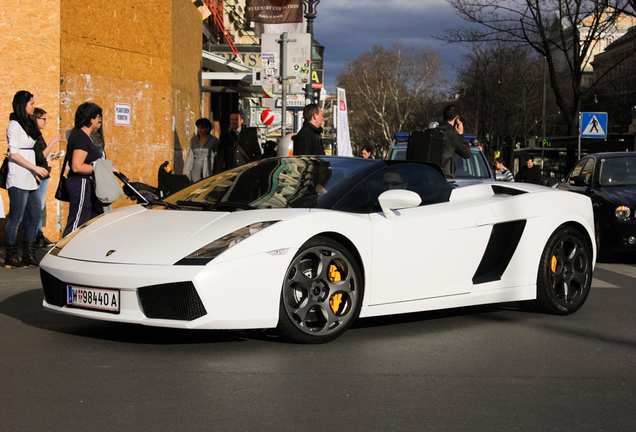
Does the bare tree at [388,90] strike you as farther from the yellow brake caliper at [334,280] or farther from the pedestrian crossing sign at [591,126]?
the yellow brake caliper at [334,280]

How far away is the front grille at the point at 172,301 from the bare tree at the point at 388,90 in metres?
62.6

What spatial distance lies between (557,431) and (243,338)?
2.38 m

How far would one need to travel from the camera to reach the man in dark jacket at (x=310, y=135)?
30.6ft

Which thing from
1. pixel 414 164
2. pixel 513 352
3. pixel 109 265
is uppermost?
pixel 414 164

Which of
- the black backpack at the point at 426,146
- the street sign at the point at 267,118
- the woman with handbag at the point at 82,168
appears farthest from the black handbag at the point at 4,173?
the street sign at the point at 267,118

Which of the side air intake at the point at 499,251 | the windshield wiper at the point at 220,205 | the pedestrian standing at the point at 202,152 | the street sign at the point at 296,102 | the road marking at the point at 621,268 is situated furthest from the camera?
the street sign at the point at 296,102

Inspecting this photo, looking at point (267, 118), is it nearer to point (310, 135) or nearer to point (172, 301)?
point (310, 135)

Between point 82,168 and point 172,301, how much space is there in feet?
12.3

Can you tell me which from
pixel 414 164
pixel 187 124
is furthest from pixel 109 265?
pixel 187 124

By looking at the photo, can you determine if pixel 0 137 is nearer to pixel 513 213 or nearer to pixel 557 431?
pixel 513 213

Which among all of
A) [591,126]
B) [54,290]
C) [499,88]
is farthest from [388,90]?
[54,290]

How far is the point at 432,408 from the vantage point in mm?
3740

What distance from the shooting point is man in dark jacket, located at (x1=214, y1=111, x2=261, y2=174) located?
38.2ft

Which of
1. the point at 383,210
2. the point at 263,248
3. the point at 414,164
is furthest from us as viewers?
the point at 414,164
